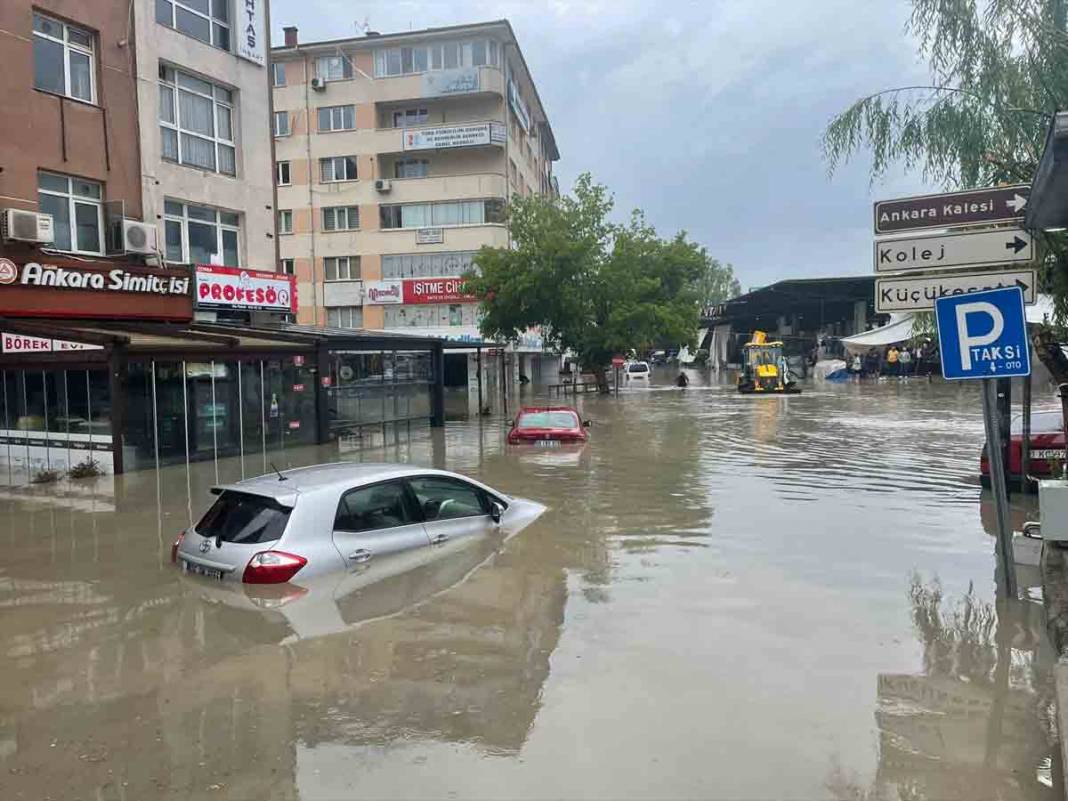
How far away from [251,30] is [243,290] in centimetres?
737

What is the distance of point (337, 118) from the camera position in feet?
149

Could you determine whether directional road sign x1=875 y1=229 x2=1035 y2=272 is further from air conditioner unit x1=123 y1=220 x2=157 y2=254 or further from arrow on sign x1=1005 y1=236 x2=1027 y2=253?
air conditioner unit x1=123 y1=220 x2=157 y2=254

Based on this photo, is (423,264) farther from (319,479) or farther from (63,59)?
(319,479)

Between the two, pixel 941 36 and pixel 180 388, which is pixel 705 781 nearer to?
pixel 941 36

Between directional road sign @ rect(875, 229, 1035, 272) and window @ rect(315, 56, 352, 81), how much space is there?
42.6 metres

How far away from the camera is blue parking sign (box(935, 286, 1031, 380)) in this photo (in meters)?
6.69

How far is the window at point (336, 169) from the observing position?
45.5 metres

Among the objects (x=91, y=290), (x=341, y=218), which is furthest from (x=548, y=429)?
(x=341, y=218)

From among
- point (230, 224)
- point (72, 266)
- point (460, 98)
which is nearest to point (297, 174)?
point (460, 98)

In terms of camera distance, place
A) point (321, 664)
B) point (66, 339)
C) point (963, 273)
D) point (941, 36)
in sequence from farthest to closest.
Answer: point (66, 339) < point (941, 36) < point (963, 273) < point (321, 664)

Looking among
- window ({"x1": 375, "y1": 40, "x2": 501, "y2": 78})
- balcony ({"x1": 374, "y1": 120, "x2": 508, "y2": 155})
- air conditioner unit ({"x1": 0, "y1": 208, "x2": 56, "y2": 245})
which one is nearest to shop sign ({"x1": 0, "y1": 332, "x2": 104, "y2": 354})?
air conditioner unit ({"x1": 0, "y1": 208, "x2": 56, "y2": 245})

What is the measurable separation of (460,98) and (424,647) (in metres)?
41.1

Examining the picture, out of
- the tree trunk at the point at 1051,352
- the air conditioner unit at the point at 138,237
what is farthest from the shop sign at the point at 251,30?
the tree trunk at the point at 1051,352

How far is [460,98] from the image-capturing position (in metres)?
43.8
